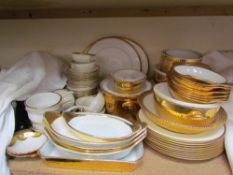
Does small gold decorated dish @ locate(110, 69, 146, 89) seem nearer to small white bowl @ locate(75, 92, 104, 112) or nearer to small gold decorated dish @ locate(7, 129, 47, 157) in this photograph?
small white bowl @ locate(75, 92, 104, 112)

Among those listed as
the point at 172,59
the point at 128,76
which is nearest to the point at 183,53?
the point at 172,59

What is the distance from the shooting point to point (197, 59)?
2.21 feet

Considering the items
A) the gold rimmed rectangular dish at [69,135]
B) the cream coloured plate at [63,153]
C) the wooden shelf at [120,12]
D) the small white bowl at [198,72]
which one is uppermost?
the wooden shelf at [120,12]

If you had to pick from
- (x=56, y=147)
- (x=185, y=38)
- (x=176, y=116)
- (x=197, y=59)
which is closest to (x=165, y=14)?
(x=185, y=38)

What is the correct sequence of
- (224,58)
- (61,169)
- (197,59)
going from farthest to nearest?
(224,58) < (197,59) < (61,169)

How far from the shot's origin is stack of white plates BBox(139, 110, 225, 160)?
519 mm

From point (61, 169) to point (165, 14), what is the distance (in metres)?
0.56

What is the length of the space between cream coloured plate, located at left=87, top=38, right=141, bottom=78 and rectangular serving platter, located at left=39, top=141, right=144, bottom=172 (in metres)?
0.39

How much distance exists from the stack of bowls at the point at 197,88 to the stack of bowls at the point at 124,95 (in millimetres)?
138

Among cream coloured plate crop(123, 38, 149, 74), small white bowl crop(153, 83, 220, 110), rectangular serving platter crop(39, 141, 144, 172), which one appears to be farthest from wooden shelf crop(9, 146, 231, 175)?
cream coloured plate crop(123, 38, 149, 74)

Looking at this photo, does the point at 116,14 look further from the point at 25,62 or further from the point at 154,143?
the point at 154,143

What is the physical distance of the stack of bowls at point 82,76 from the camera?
0.71 meters

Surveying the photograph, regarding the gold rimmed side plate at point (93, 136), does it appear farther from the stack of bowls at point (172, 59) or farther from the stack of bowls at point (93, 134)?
the stack of bowls at point (172, 59)

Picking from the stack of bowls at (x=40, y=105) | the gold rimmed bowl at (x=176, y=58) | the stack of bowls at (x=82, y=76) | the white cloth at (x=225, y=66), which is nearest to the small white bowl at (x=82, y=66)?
the stack of bowls at (x=82, y=76)
